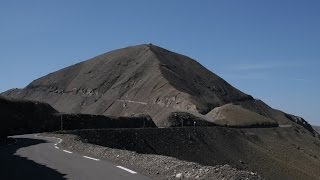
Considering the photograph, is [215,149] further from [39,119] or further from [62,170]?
[62,170]

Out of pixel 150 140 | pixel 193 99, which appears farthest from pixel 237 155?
pixel 193 99

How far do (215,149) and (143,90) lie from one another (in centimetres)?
7989

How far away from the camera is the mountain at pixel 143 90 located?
146500 millimetres

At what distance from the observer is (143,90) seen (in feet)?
523

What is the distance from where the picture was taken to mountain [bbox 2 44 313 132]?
14650 cm

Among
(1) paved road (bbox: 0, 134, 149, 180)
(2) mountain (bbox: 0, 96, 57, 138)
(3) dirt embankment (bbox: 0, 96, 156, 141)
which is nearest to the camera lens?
(1) paved road (bbox: 0, 134, 149, 180)

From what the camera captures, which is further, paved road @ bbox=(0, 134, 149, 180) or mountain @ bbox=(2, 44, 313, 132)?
mountain @ bbox=(2, 44, 313, 132)

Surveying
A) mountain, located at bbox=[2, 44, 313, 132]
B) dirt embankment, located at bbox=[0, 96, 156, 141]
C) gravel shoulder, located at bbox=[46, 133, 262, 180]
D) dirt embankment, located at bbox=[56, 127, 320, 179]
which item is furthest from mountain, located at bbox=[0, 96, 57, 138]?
mountain, located at bbox=[2, 44, 313, 132]

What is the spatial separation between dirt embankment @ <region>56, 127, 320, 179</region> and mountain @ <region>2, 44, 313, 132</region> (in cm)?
3202

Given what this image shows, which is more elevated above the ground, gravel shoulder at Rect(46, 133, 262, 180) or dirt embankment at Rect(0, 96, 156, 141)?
dirt embankment at Rect(0, 96, 156, 141)

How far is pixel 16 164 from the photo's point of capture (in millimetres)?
20922

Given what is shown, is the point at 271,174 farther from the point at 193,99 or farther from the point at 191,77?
the point at 191,77

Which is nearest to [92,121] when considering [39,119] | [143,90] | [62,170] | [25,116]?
[39,119]

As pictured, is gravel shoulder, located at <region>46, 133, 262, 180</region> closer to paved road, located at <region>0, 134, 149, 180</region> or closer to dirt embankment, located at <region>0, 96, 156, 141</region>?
paved road, located at <region>0, 134, 149, 180</region>
